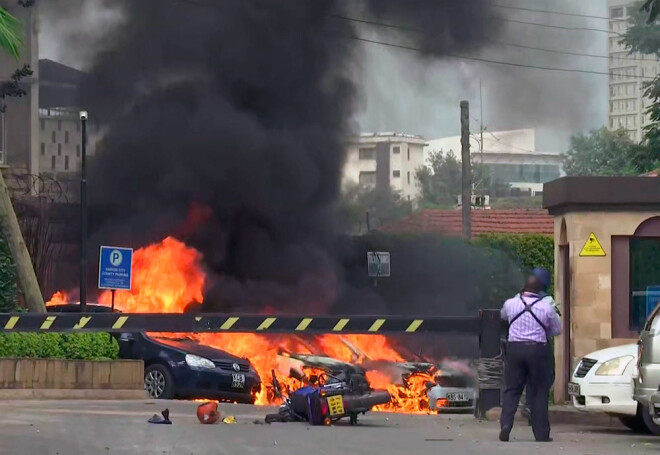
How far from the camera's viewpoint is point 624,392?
42.8 ft

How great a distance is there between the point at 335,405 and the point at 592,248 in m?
4.12

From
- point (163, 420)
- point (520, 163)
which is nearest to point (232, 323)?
point (163, 420)

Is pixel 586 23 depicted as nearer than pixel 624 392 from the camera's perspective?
No

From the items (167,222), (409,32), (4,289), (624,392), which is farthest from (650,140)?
(624,392)

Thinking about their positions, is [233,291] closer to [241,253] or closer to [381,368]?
[241,253]

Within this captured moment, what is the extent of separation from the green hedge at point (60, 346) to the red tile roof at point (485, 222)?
22.5m

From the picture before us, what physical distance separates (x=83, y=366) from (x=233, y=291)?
12635mm

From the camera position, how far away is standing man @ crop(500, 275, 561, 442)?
39.5ft

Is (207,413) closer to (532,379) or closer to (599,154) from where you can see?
(532,379)

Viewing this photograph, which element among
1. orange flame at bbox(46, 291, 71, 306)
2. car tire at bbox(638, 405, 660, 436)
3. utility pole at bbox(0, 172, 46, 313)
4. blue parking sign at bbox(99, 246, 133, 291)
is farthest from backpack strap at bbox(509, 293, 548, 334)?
orange flame at bbox(46, 291, 71, 306)

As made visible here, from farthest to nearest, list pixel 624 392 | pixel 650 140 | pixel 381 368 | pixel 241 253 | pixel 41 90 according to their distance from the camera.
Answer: pixel 41 90 < pixel 241 253 < pixel 650 140 < pixel 381 368 < pixel 624 392

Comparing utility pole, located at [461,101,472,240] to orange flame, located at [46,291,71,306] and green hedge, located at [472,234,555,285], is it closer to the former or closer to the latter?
green hedge, located at [472,234,555,285]

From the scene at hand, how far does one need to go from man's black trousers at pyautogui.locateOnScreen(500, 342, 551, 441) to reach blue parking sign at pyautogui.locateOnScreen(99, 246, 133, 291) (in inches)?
425

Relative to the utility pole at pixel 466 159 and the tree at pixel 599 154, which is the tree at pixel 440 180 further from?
the utility pole at pixel 466 159
